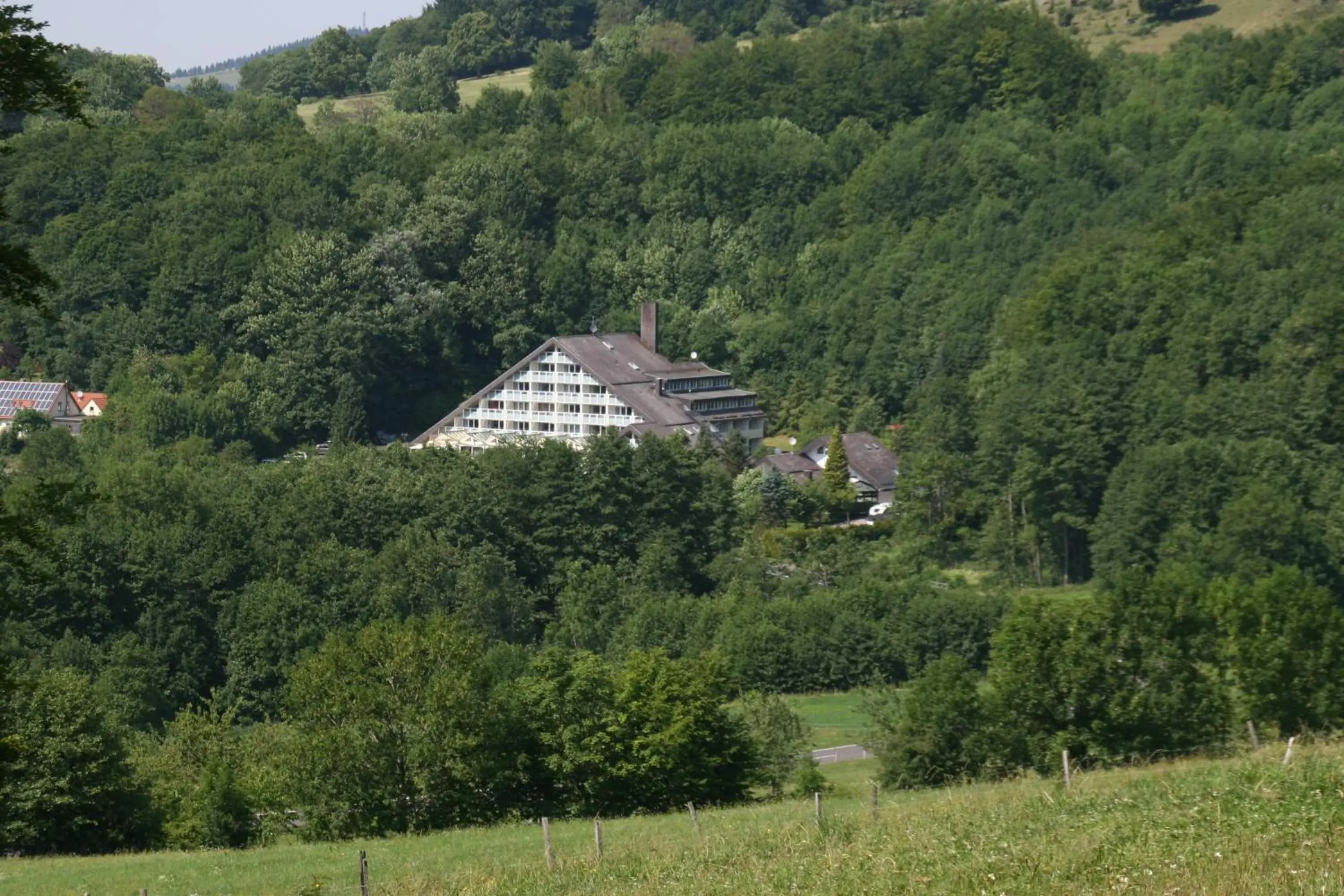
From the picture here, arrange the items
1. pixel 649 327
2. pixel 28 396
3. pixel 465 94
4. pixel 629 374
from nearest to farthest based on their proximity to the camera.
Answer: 1. pixel 28 396
2. pixel 629 374
3. pixel 649 327
4. pixel 465 94

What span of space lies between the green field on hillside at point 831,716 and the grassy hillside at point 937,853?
15741 mm

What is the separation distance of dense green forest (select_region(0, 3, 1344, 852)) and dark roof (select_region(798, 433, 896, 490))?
5.43 feet

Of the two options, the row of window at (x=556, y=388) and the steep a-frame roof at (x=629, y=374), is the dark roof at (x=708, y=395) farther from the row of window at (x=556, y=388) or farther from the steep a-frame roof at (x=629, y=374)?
the row of window at (x=556, y=388)

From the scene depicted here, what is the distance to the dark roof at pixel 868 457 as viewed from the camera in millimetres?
65875

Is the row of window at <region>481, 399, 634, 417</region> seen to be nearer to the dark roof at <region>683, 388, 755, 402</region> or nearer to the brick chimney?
the dark roof at <region>683, 388, 755, 402</region>

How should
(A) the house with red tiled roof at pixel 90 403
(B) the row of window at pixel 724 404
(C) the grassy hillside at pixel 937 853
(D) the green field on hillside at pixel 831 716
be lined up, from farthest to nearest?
(B) the row of window at pixel 724 404 → (A) the house with red tiled roof at pixel 90 403 → (D) the green field on hillside at pixel 831 716 → (C) the grassy hillside at pixel 937 853

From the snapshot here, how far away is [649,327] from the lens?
7888 cm

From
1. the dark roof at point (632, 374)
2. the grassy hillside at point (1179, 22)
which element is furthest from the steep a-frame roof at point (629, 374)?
the grassy hillside at point (1179, 22)

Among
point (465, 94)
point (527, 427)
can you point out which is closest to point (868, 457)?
point (527, 427)

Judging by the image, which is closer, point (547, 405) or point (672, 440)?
point (672, 440)

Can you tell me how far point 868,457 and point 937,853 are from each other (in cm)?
5100

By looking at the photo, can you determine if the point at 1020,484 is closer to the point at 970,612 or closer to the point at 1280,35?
the point at 970,612

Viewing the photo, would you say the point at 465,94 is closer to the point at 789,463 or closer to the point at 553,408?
the point at 553,408

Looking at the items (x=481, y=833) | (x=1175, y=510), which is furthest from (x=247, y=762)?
(x=1175, y=510)
